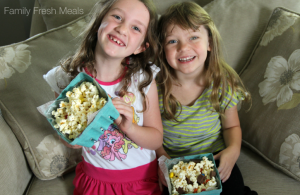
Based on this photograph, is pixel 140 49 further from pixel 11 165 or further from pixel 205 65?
pixel 11 165

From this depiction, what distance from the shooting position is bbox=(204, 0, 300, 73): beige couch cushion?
1318 millimetres

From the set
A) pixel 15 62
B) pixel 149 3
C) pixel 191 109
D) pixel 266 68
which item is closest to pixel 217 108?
pixel 191 109

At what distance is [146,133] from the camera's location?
0.98 metres

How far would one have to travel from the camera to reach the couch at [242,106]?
104 cm

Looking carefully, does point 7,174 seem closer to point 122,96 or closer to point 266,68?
point 122,96

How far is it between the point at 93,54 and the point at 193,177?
0.67 metres

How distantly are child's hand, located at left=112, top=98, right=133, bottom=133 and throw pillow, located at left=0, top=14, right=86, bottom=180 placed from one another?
0.46 metres

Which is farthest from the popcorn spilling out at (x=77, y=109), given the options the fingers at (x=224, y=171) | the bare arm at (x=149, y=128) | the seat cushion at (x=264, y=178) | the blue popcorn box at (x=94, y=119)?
the seat cushion at (x=264, y=178)

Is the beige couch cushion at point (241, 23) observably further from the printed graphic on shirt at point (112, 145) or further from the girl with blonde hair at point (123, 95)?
the printed graphic on shirt at point (112, 145)

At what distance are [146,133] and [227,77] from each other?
50 centimetres

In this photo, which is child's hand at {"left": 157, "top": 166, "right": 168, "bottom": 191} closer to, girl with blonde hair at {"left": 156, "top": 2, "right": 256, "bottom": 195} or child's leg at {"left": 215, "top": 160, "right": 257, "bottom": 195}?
girl with blonde hair at {"left": 156, "top": 2, "right": 256, "bottom": 195}

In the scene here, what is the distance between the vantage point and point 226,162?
1024mm

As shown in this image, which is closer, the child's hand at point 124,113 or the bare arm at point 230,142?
the child's hand at point 124,113

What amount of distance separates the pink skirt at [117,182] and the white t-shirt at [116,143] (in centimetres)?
3
